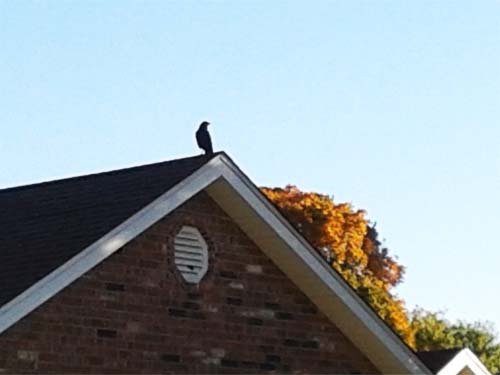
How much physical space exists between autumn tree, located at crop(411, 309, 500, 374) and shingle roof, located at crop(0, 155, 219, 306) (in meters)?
38.7

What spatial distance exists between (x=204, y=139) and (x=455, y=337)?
145 ft

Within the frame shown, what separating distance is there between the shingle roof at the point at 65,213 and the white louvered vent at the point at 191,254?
64cm

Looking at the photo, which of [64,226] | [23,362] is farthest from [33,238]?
[23,362]

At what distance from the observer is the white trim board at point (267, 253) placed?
1673cm

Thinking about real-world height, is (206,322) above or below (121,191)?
below

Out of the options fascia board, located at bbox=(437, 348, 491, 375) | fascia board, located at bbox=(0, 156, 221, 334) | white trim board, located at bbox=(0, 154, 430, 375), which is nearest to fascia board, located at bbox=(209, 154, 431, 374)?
white trim board, located at bbox=(0, 154, 430, 375)

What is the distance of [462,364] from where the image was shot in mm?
29031

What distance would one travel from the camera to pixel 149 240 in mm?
17906

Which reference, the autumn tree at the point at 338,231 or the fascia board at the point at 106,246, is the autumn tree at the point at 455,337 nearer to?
the autumn tree at the point at 338,231

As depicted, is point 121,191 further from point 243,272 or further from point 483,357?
point 483,357

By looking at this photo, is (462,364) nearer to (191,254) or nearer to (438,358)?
(438,358)

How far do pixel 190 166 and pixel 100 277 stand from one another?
156 cm

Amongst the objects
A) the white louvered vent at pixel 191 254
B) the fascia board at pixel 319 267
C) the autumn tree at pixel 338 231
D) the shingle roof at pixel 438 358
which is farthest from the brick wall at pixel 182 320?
the autumn tree at pixel 338 231

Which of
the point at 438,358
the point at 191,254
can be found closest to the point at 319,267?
the point at 191,254
